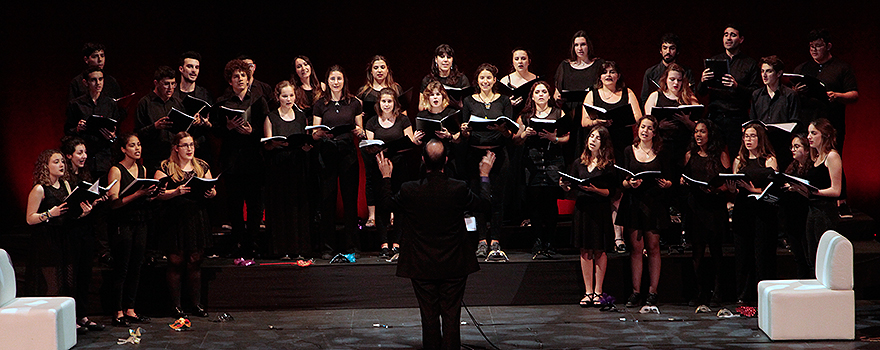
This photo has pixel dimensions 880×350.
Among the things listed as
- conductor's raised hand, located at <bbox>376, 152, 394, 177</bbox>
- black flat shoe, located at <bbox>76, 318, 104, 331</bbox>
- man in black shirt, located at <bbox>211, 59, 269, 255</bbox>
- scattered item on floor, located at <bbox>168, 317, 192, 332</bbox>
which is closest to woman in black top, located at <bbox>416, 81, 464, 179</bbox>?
conductor's raised hand, located at <bbox>376, 152, 394, 177</bbox>

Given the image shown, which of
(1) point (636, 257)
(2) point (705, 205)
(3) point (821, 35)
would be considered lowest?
(1) point (636, 257)

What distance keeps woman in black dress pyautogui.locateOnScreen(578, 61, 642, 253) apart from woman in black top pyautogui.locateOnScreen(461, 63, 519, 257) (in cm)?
59

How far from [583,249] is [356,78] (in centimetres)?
301

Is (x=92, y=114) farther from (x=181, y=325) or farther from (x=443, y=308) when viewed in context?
(x=443, y=308)

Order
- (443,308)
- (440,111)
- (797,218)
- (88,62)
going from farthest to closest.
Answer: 1. (88,62)
2. (440,111)
3. (797,218)
4. (443,308)

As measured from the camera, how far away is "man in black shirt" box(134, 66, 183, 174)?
664 cm

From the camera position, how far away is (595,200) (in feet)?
20.8

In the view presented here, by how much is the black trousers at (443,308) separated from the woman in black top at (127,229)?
7.21ft

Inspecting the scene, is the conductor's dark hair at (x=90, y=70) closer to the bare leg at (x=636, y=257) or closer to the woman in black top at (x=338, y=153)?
the woman in black top at (x=338, y=153)

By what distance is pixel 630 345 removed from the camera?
5496 mm

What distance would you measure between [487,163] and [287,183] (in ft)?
4.80

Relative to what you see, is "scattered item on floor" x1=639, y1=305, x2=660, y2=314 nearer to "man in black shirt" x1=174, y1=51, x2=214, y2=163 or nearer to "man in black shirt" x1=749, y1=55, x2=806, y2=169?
"man in black shirt" x1=749, y1=55, x2=806, y2=169

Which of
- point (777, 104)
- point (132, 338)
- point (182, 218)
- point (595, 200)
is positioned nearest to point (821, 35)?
point (777, 104)

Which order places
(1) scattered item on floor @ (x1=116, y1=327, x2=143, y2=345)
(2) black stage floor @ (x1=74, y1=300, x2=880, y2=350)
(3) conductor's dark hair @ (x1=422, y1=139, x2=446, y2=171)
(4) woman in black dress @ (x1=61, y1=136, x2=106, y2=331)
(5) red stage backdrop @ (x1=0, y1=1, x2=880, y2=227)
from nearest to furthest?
(3) conductor's dark hair @ (x1=422, y1=139, x2=446, y2=171) < (2) black stage floor @ (x1=74, y1=300, x2=880, y2=350) < (1) scattered item on floor @ (x1=116, y1=327, x2=143, y2=345) < (4) woman in black dress @ (x1=61, y1=136, x2=106, y2=331) < (5) red stage backdrop @ (x1=0, y1=1, x2=880, y2=227)
